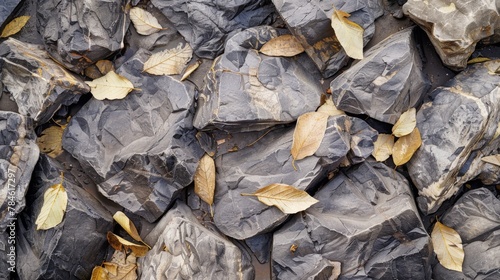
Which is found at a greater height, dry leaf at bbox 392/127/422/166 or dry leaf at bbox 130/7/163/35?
dry leaf at bbox 130/7/163/35

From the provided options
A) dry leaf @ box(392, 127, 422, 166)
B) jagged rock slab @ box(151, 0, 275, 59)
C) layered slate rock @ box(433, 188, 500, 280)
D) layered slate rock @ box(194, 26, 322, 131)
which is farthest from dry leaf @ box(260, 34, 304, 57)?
layered slate rock @ box(433, 188, 500, 280)

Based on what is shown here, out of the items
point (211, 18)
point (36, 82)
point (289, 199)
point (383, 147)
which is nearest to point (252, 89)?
point (211, 18)

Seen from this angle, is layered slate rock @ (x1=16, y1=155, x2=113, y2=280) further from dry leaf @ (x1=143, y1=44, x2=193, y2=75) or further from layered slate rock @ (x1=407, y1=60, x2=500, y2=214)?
layered slate rock @ (x1=407, y1=60, x2=500, y2=214)

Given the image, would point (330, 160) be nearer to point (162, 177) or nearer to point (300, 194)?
point (300, 194)

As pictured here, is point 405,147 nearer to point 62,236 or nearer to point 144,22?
point 144,22

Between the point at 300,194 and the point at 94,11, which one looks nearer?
the point at 300,194

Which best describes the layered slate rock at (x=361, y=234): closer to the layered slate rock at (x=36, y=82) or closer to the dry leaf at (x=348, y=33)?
the dry leaf at (x=348, y=33)

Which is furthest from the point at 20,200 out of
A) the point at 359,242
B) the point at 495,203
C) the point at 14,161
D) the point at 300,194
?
the point at 495,203
